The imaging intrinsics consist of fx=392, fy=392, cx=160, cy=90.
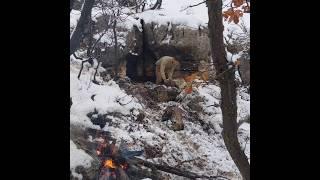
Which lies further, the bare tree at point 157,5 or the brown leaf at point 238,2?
the bare tree at point 157,5

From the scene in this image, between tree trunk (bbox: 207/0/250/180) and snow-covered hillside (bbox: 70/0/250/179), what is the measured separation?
0.08 ft

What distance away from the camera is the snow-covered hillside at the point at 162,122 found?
1.77 m

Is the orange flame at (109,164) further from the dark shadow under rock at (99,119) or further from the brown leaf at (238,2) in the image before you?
the brown leaf at (238,2)

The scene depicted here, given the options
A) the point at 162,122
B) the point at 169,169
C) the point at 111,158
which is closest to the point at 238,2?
the point at 162,122

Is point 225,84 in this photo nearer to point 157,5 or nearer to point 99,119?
point 157,5

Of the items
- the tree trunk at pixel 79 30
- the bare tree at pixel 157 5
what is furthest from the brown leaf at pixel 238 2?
the tree trunk at pixel 79 30

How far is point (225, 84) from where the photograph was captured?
1779 mm

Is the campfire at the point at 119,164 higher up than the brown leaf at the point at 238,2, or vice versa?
the brown leaf at the point at 238,2

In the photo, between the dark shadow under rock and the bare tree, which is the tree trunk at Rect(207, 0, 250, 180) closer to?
the bare tree

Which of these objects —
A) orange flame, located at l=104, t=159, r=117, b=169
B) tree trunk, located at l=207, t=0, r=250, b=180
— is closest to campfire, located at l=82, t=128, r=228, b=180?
orange flame, located at l=104, t=159, r=117, b=169

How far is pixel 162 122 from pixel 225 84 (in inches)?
13.2

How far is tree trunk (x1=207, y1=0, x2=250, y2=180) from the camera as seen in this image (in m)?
1.74

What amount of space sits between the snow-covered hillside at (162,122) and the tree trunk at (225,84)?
0.02 meters
